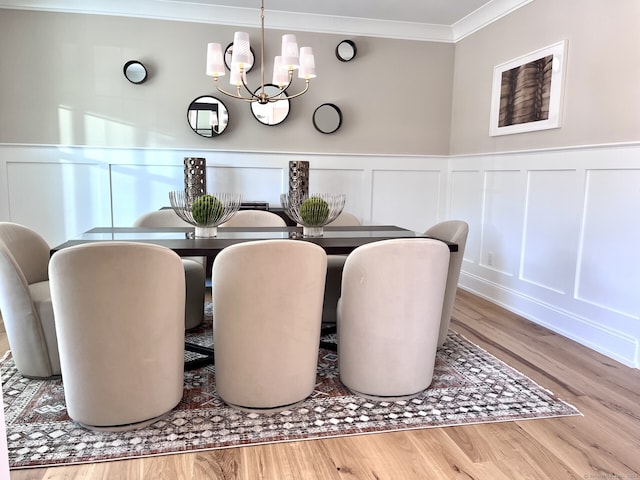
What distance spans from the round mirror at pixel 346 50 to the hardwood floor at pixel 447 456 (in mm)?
3642

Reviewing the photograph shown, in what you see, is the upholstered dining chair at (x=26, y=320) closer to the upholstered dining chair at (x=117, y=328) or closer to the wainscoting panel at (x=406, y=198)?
the upholstered dining chair at (x=117, y=328)

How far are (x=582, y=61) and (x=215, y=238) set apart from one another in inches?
107

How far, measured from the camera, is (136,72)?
4.37m

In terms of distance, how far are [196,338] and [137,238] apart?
887 mm

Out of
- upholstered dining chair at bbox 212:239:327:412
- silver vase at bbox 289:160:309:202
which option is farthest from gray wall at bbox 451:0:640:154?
upholstered dining chair at bbox 212:239:327:412

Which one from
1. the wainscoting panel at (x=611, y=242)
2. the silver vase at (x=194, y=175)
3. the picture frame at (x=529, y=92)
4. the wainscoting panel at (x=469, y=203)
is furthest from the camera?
the wainscoting panel at (x=469, y=203)

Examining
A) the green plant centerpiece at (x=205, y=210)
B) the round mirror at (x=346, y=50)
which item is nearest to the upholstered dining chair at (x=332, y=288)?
the green plant centerpiece at (x=205, y=210)

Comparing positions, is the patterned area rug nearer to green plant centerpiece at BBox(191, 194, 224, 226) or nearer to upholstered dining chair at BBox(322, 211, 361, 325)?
upholstered dining chair at BBox(322, 211, 361, 325)

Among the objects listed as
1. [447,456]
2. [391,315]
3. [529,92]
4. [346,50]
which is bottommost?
[447,456]

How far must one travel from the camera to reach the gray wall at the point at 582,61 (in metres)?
2.86

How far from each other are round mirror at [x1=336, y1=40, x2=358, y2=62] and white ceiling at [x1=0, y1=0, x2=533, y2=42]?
0.34 feet

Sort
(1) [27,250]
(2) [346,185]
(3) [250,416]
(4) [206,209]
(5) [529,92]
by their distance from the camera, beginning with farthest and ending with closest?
(2) [346,185], (5) [529,92], (1) [27,250], (4) [206,209], (3) [250,416]

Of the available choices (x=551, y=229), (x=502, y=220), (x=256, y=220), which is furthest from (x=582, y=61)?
(x=256, y=220)

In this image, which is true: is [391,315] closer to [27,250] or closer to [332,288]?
[332,288]
